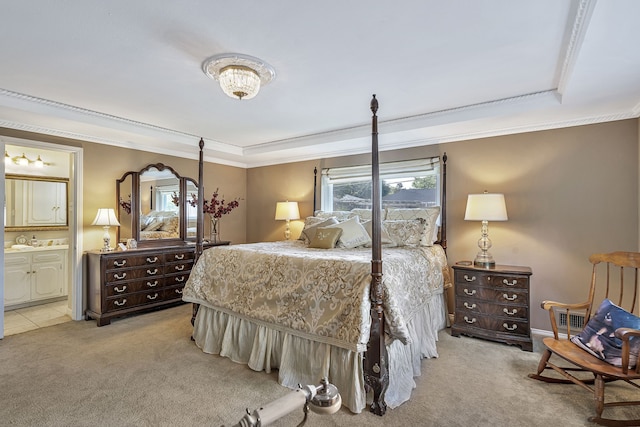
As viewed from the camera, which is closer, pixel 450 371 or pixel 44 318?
pixel 450 371

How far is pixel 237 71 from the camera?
2258 mm

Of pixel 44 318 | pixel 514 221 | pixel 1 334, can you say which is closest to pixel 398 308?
pixel 514 221

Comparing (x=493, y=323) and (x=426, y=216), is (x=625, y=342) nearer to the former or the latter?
(x=493, y=323)

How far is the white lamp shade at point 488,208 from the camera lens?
3187 millimetres

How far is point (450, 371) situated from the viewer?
101 inches

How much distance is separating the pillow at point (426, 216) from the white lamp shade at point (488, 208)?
0.39 m

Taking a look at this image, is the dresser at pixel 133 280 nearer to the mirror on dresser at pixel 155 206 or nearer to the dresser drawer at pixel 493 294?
the mirror on dresser at pixel 155 206

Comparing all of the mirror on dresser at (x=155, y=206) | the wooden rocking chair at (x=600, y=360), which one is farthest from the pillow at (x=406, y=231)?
the mirror on dresser at (x=155, y=206)

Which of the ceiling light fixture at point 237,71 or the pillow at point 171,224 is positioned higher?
the ceiling light fixture at point 237,71

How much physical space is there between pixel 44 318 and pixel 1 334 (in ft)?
2.29

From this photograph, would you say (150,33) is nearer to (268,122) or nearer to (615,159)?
(268,122)

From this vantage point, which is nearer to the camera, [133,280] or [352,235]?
[352,235]

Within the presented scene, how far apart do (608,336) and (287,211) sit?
148 inches

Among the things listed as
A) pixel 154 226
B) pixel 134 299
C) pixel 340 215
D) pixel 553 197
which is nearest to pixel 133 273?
pixel 134 299
